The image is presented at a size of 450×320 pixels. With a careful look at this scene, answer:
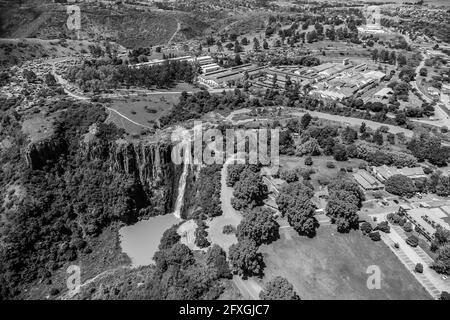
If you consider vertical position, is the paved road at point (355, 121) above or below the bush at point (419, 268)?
above

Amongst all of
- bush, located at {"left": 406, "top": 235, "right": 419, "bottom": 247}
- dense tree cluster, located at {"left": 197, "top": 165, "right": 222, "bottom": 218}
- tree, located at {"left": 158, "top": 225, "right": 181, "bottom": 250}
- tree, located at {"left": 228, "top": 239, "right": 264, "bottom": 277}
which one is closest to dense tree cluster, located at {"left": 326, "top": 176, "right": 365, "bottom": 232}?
bush, located at {"left": 406, "top": 235, "right": 419, "bottom": 247}

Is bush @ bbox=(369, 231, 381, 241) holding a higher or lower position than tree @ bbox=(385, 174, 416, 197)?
lower

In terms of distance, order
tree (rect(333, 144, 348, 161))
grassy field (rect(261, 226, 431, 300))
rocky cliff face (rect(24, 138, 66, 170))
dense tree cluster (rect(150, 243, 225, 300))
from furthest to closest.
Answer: tree (rect(333, 144, 348, 161)), rocky cliff face (rect(24, 138, 66, 170)), grassy field (rect(261, 226, 431, 300)), dense tree cluster (rect(150, 243, 225, 300))

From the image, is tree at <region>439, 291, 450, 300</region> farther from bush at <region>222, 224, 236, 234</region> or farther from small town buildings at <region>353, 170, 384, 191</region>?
bush at <region>222, 224, 236, 234</region>

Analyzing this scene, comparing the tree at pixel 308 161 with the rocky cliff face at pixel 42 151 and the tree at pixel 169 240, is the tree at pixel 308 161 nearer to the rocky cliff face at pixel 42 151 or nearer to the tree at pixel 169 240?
the tree at pixel 169 240

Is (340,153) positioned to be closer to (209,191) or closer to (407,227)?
(407,227)

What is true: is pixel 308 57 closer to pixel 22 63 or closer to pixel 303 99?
pixel 303 99

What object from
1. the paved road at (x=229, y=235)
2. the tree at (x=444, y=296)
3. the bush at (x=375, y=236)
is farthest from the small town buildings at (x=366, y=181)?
the paved road at (x=229, y=235)
